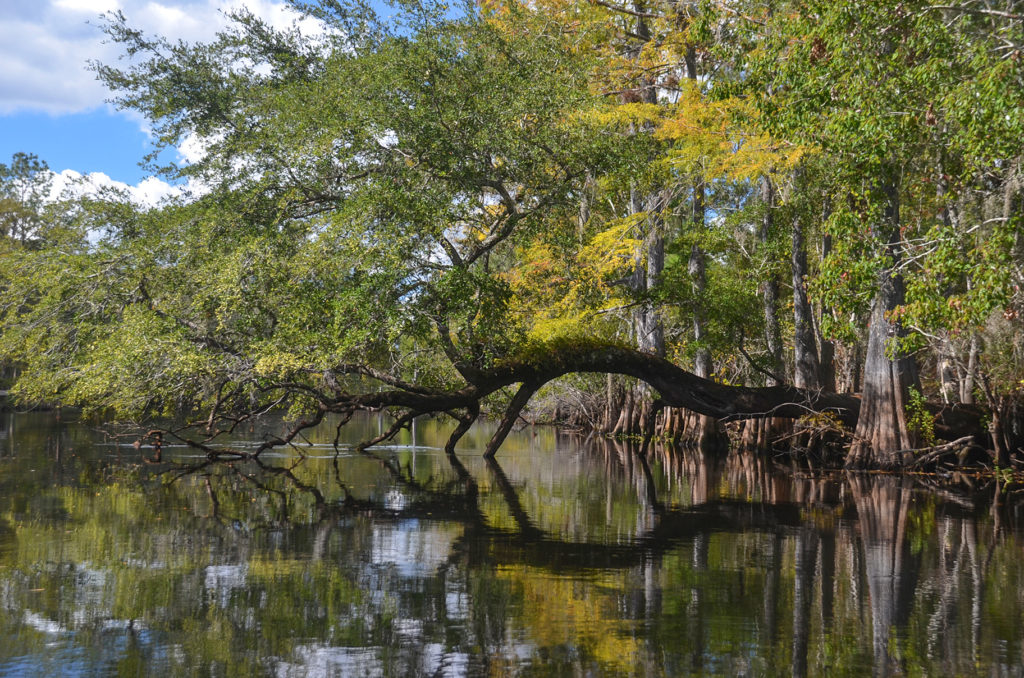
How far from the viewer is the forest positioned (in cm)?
1400

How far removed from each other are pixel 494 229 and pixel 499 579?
504 inches

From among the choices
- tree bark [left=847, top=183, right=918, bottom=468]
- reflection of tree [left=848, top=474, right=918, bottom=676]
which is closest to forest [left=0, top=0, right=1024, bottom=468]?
tree bark [left=847, top=183, right=918, bottom=468]

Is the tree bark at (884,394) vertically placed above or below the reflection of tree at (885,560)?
above

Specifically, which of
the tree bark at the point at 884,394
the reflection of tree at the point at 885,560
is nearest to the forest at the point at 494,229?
the tree bark at the point at 884,394

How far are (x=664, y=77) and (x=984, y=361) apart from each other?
36.7 feet

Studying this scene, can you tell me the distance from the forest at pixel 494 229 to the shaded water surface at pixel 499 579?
286cm

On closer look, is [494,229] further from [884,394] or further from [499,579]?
[499,579]

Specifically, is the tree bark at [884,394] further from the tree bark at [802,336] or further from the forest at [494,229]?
the tree bark at [802,336]

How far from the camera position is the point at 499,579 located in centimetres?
775

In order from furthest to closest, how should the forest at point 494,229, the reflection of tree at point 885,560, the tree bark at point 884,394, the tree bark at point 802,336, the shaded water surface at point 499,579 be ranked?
the tree bark at point 802,336
the tree bark at point 884,394
the forest at point 494,229
the reflection of tree at point 885,560
the shaded water surface at point 499,579

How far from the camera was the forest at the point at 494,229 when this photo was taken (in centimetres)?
1400

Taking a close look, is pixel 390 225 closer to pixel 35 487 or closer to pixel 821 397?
pixel 35 487

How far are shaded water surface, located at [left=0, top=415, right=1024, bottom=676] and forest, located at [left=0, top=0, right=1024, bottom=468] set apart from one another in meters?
2.86

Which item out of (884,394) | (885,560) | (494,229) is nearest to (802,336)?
(884,394)
